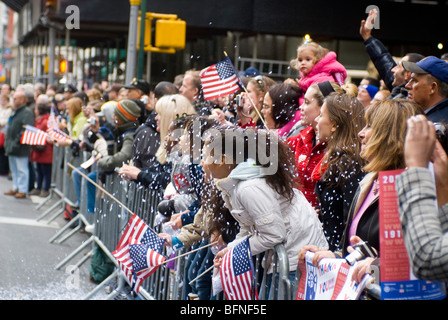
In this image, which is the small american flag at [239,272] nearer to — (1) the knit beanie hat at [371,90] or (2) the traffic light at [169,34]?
(1) the knit beanie hat at [371,90]

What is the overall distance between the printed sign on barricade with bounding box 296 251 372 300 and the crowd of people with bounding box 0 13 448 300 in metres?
0.07

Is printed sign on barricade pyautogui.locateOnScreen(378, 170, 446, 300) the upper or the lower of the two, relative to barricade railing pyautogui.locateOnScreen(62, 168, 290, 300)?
upper

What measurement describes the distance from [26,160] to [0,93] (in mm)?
4232

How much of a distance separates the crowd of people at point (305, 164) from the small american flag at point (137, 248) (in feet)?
0.60

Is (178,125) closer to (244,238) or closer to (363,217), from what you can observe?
(244,238)

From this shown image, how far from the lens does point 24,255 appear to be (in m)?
9.62

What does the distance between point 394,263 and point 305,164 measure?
8.18 ft

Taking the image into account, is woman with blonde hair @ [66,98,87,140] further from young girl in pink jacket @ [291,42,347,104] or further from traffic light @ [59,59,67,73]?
traffic light @ [59,59,67,73]

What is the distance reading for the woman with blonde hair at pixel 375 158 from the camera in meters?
3.63

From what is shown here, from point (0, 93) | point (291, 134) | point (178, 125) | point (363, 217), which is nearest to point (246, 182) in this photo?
point (363, 217)

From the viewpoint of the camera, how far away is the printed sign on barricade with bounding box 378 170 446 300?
2.96 metres

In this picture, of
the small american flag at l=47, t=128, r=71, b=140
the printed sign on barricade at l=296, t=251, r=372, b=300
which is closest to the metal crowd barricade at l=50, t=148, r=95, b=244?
the small american flag at l=47, t=128, r=71, b=140

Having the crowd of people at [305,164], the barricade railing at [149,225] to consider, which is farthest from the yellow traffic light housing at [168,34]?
the barricade railing at [149,225]
